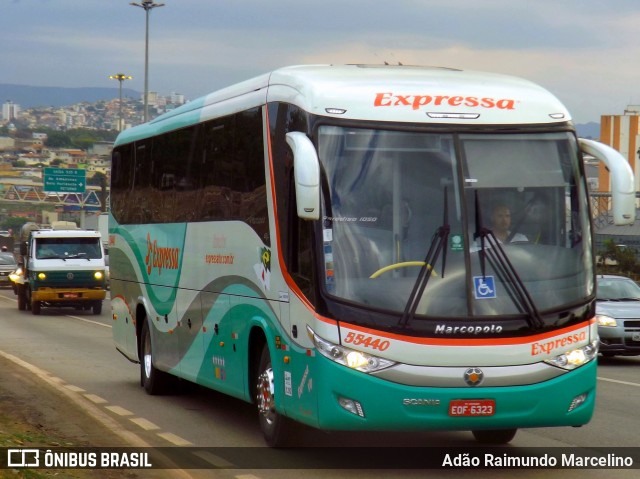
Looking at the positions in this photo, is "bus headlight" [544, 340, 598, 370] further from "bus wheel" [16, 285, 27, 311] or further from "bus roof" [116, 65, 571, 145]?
"bus wheel" [16, 285, 27, 311]

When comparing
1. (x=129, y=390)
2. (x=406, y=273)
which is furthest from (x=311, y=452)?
(x=129, y=390)

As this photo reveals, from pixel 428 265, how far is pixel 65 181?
72.3 metres

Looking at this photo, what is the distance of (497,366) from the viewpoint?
9750 mm

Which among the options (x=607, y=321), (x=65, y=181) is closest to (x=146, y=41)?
(x=65, y=181)

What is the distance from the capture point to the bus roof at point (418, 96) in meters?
10.3

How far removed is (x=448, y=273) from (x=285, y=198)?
1.62 meters

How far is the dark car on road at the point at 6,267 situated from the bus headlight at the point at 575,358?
5152cm

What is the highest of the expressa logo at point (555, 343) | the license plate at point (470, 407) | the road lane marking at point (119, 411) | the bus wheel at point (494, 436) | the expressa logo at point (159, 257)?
the expressa logo at point (159, 257)

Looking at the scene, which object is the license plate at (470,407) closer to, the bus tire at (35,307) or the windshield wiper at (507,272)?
the windshield wiper at (507,272)

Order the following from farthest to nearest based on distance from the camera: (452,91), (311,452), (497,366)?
(311,452) < (452,91) < (497,366)

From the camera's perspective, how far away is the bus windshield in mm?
9852

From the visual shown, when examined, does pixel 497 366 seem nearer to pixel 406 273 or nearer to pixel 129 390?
pixel 406 273

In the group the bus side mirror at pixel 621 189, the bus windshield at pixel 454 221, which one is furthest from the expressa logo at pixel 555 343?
the bus side mirror at pixel 621 189

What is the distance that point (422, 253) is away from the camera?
990 cm
